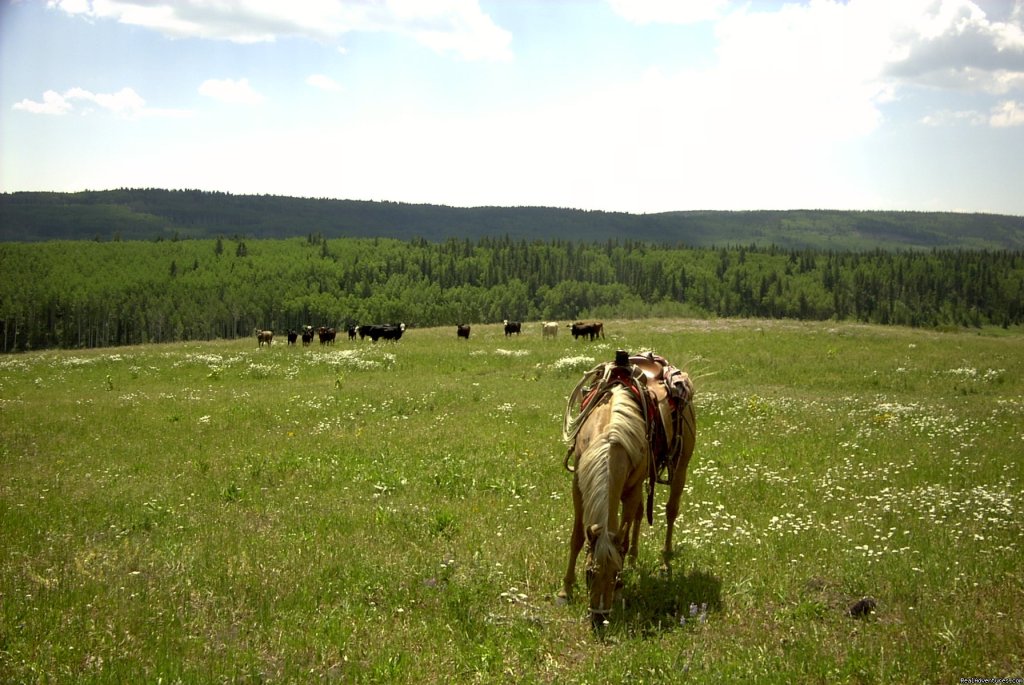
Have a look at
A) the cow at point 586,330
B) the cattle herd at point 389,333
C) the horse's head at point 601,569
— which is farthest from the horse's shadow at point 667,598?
the cow at point 586,330

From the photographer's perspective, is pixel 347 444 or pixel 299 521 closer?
pixel 299 521

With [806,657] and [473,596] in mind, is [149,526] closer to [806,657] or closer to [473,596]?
[473,596]

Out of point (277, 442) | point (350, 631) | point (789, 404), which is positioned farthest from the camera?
point (789, 404)

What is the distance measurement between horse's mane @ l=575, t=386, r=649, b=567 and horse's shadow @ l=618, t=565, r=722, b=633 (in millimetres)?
862

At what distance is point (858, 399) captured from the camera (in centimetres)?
2344

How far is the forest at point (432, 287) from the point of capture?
134 metres

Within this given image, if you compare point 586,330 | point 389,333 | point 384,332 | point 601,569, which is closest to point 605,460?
point 601,569

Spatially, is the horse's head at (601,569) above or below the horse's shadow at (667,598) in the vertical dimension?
above

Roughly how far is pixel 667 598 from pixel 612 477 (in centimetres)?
182

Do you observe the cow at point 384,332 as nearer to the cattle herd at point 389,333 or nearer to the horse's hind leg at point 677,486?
the cattle herd at point 389,333

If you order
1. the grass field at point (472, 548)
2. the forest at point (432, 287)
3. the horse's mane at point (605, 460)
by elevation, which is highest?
the horse's mane at point (605, 460)

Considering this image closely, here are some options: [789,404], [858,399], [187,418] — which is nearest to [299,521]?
[187,418]

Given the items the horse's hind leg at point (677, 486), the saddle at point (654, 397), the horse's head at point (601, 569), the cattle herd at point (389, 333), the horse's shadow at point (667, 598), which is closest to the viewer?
the horse's head at point (601, 569)

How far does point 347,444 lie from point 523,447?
4200mm
